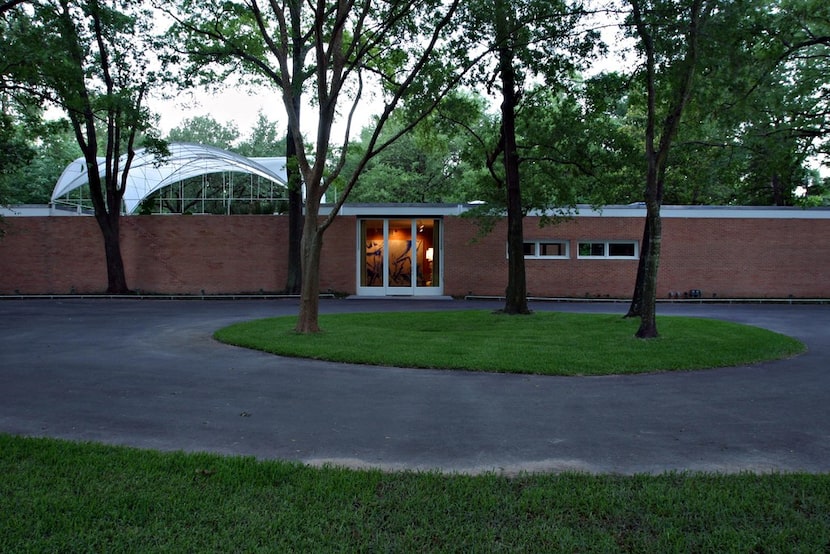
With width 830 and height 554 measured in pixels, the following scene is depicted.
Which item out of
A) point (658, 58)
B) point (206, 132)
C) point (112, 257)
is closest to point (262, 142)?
point (206, 132)

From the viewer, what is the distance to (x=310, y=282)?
12.6 m

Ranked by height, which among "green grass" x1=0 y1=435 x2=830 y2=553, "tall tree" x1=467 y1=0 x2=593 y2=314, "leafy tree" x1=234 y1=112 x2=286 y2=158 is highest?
"leafy tree" x1=234 y1=112 x2=286 y2=158

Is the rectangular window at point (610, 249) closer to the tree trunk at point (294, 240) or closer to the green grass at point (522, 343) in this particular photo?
the green grass at point (522, 343)

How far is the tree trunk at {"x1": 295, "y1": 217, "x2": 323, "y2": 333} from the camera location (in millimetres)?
12391

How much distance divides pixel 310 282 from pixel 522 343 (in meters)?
4.67

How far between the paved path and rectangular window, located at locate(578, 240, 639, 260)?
1596 cm

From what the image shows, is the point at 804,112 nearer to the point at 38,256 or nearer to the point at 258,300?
the point at 258,300

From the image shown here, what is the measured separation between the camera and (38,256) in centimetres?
2625

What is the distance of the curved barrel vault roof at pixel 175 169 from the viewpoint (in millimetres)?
30469

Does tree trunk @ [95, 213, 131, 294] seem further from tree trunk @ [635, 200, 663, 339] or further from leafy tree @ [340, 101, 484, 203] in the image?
tree trunk @ [635, 200, 663, 339]

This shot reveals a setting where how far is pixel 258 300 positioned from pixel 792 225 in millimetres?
23007

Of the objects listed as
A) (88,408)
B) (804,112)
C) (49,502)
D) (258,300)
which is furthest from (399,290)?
(49,502)

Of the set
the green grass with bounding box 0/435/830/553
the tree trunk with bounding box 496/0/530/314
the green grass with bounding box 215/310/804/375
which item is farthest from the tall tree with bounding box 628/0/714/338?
the green grass with bounding box 0/435/830/553

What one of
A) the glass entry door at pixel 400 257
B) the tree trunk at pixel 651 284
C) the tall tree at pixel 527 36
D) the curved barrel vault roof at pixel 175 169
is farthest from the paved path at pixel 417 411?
the curved barrel vault roof at pixel 175 169
